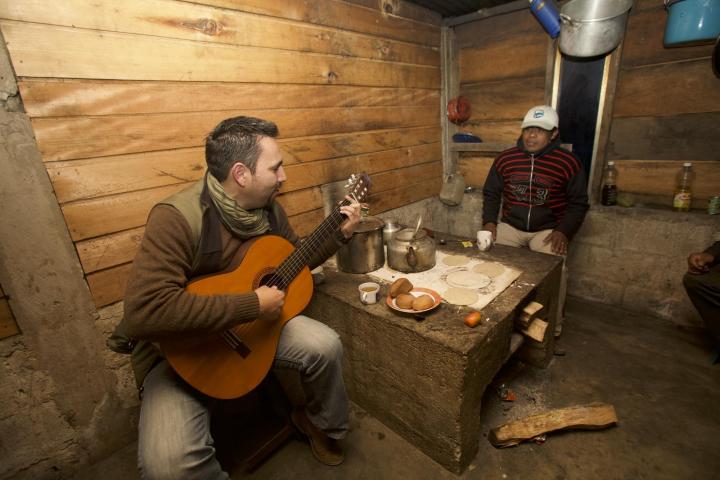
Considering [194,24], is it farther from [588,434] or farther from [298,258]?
[588,434]

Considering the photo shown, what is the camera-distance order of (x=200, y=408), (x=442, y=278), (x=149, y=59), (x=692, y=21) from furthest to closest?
(x=692, y=21)
(x=442, y=278)
(x=149, y=59)
(x=200, y=408)

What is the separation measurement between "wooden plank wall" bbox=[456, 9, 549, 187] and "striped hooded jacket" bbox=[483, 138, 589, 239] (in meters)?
0.86

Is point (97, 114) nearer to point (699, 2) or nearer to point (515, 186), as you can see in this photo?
point (515, 186)

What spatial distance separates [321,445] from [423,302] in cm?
118

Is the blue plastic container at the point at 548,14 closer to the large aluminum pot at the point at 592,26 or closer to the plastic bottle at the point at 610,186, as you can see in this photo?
the large aluminum pot at the point at 592,26

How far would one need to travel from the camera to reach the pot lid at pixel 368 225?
2445mm

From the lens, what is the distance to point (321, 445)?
2188 mm

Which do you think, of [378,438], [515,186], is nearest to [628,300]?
[515,186]

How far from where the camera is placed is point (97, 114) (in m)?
1.95

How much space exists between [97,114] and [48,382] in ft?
5.32

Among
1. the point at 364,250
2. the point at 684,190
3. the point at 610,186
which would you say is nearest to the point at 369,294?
the point at 364,250

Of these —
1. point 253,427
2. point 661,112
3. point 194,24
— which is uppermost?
point 194,24

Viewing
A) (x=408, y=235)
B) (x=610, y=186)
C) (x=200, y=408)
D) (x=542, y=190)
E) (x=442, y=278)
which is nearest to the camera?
(x=200, y=408)

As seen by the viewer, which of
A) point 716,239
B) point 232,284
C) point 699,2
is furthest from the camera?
point 716,239
